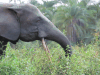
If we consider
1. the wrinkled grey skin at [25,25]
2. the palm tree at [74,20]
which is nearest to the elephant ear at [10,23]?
the wrinkled grey skin at [25,25]

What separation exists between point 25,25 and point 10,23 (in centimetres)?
30

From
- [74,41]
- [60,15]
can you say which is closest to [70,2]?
[60,15]

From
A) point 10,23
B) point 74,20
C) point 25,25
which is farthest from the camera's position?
point 74,20

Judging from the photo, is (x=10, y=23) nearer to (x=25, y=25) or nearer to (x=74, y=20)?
(x=25, y=25)

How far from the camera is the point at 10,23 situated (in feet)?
9.10

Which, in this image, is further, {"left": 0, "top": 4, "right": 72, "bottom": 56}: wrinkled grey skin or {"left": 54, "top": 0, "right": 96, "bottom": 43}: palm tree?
{"left": 54, "top": 0, "right": 96, "bottom": 43}: palm tree

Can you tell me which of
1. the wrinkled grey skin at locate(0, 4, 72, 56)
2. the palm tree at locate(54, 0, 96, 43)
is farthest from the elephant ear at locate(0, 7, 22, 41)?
the palm tree at locate(54, 0, 96, 43)

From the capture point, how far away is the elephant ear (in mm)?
2715

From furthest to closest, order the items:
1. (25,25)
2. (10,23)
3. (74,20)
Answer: (74,20) < (25,25) < (10,23)

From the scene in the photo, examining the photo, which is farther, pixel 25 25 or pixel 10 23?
pixel 25 25

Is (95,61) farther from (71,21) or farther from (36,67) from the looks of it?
(71,21)

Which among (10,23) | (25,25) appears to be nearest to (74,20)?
(25,25)

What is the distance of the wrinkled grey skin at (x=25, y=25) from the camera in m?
2.78

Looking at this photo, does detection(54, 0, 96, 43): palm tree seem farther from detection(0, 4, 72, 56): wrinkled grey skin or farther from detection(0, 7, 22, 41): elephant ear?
detection(0, 7, 22, 41): elephant ear
